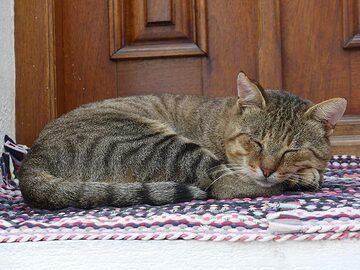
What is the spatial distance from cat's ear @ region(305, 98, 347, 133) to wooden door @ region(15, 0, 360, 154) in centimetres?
47

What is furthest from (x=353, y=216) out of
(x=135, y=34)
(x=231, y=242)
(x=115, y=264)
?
(x=135, y=34)

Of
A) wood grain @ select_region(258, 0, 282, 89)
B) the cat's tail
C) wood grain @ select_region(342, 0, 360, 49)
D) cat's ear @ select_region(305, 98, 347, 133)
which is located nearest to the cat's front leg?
the cat's tail

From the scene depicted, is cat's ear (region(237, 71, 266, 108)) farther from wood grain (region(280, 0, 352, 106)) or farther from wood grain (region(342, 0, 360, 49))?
wood grain (region(342, 0, 360, 49))

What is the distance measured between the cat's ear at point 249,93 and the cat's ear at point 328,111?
5.9 inches

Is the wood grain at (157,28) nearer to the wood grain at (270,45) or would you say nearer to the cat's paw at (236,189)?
the wood grain at (270,45)

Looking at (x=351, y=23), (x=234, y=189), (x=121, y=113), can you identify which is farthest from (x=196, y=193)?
(x=351, y=23)

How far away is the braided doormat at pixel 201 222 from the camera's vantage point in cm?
125

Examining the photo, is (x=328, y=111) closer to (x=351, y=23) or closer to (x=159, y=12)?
(x=351, y=23)

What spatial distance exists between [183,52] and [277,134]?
65cm

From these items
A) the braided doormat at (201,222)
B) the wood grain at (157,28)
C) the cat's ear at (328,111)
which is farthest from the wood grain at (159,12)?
the braided doormat at (201,222)

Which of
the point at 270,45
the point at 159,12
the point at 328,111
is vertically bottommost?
the point at 328,111

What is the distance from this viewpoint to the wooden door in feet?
7.41

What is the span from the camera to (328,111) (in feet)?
5.97

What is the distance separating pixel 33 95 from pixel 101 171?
0.68 m
